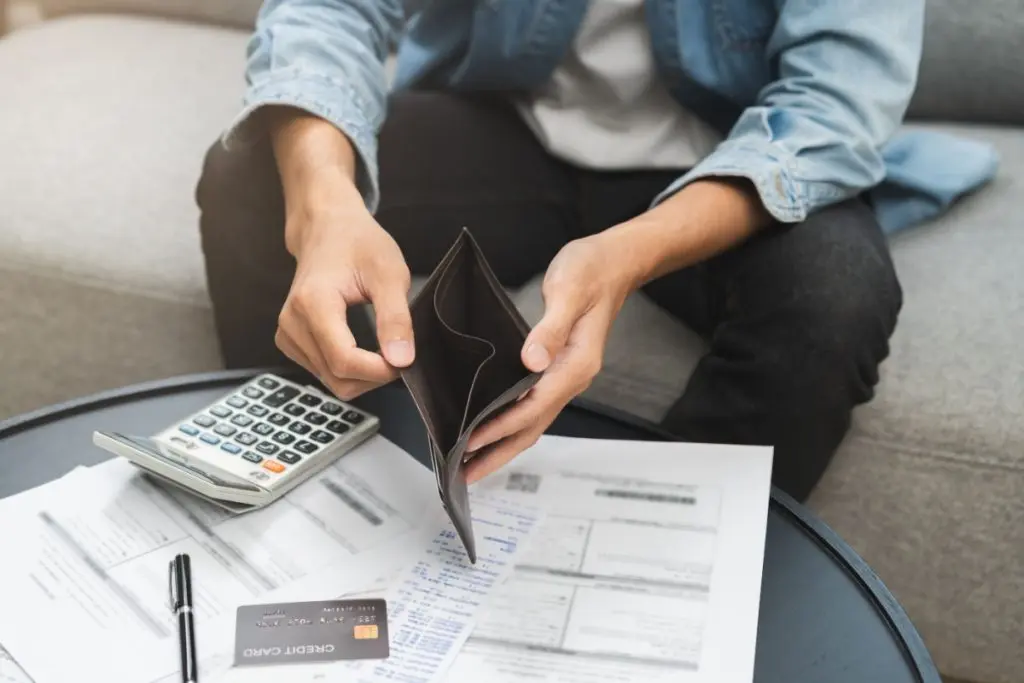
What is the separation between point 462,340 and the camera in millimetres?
598

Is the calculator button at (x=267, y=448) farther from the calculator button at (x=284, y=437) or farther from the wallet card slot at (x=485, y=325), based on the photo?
the wallet card slot at (x=485, y=325)

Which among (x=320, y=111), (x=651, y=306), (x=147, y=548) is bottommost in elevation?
(x=651, y=306)

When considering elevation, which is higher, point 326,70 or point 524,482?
point 326,70

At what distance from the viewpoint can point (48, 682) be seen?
527mm

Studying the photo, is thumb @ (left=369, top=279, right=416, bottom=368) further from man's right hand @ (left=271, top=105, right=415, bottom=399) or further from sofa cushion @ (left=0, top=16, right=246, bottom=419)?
sofa cushion @ (left=0, top=16, right=246, bottom=419)

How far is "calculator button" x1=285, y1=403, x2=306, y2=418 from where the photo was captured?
0.72 metres

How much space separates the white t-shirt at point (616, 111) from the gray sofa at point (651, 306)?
0.14 meters

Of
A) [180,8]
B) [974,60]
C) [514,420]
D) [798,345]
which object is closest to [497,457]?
[514,420]

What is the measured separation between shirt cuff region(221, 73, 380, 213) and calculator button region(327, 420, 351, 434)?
22 centimetres

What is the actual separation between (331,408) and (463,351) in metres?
0.16

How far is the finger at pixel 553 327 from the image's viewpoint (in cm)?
60

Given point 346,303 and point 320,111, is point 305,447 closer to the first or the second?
point 346,303

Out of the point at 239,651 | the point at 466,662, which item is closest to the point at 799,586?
the point at 466,662

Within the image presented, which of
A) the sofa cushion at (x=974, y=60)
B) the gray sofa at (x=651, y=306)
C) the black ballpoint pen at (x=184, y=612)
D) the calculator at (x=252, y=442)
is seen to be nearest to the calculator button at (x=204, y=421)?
the calculator at (x=252, y=442)
